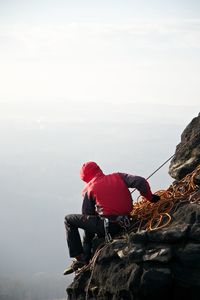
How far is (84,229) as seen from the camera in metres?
13.5

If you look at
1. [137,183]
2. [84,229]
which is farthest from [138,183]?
[84,229]

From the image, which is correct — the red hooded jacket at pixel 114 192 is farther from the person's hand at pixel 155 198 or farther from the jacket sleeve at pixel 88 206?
the person's hand at pixel 155 198

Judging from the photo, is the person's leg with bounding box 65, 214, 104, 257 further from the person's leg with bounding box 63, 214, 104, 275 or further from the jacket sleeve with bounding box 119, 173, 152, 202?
the jacket sleeve with bounding box 119, 173, 152, 202

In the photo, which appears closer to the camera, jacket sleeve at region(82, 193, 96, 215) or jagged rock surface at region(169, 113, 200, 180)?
jacket sleeve at region(82, 193, 96, 215)

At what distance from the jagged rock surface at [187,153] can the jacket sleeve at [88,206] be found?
420 cm

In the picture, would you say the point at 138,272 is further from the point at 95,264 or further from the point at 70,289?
the point at 70,289

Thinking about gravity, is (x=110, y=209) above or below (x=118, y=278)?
above

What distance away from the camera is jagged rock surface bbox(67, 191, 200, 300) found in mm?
10633

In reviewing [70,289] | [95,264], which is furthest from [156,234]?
[70,289]

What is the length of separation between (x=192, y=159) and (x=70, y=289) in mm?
6138

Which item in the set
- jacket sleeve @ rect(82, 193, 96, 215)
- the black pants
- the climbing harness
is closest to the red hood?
jacket sleeve @ rect(82, 193, 96, 215)

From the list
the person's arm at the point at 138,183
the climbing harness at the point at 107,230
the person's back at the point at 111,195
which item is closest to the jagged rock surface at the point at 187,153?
the person's arm at the point at 138,183

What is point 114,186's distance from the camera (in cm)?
1311

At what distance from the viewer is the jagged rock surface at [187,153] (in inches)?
642
